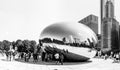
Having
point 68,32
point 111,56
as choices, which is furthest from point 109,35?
point 68,32

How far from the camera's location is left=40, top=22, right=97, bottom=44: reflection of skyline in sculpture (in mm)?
14844

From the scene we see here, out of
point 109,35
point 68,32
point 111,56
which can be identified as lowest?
point 111,56

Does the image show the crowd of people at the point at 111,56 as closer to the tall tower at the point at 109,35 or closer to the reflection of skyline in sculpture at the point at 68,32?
the reflection of skyline in sculpture at the point at 68,32

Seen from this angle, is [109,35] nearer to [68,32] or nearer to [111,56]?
[111,56]

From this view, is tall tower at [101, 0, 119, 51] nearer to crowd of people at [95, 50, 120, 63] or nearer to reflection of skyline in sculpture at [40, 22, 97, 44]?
crowd of people at [95, 50, 120, 63]

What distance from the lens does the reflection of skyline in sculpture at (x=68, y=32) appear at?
14.8m

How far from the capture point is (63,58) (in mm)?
15594

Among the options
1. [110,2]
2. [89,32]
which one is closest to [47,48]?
[89,32]

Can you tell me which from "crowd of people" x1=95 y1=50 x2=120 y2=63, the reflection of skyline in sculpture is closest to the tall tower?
"crowd of people" x1=95 y1=50 x2=120 y2=63

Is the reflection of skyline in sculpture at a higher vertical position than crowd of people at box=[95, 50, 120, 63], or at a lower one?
higher

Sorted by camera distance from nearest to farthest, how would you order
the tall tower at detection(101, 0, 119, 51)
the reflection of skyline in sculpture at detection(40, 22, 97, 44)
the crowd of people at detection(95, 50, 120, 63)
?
the reflection of skyline in sculpture at detection(40, 22, 97, 44), the crowd of people at detection(95, 50, 120, 63), the tall tower at detection(101, 0, 119, 51)

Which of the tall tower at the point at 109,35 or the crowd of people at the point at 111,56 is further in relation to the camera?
the tall tower at the point at 109,35

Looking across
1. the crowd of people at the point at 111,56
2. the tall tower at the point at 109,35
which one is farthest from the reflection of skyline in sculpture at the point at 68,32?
the tall tower at the point at 109,35

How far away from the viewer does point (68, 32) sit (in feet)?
49.0
